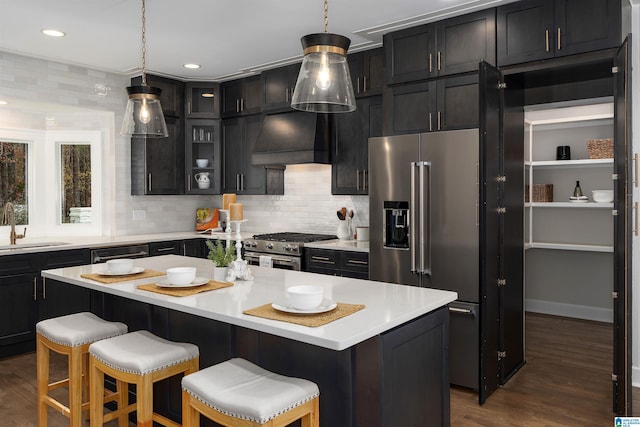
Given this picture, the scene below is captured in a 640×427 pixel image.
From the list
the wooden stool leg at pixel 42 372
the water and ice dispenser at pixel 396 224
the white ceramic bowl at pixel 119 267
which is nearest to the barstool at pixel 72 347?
the wooden stool leg at pixel 42 372

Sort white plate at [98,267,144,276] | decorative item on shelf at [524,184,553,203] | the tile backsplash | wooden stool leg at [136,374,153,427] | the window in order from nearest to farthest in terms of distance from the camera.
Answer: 1. wooden stool leg at [136,374,153,427]
2. white plate at [98,267,144,276]
3. the tile backsplash
4. the window
5. decorative item on shelf at [524,184,553,203]

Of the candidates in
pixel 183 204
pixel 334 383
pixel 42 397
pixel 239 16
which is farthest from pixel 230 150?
pixel 334 383

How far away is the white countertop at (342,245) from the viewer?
4.52 metres

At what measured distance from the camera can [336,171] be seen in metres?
5.09

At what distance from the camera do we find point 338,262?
4.63 metres

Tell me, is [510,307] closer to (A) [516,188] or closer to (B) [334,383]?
(A) [516,188]

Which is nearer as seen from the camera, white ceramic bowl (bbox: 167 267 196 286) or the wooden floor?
white ceramic bowl (bbox: 167 267 196 286)

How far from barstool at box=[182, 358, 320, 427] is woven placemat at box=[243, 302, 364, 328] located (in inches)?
9.7

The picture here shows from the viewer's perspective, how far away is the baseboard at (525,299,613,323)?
560 cm

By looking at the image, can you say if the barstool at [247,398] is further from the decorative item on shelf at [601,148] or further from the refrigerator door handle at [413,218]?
the decorative item on shelf at [601,148]

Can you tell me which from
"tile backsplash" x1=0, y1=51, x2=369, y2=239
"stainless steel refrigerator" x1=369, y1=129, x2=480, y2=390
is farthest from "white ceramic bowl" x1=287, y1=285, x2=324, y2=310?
"tile backsplash" x1=0, y1=51, x2=369, y2=239

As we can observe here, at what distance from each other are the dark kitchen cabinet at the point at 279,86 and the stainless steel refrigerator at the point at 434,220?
1.68 metres

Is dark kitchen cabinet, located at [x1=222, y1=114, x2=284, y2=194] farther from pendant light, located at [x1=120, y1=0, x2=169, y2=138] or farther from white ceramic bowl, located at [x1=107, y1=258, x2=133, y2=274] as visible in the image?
white ceramic bowl, located at [x1=107, y1=258, x2=133, y2=274]

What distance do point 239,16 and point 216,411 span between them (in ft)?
10.2
